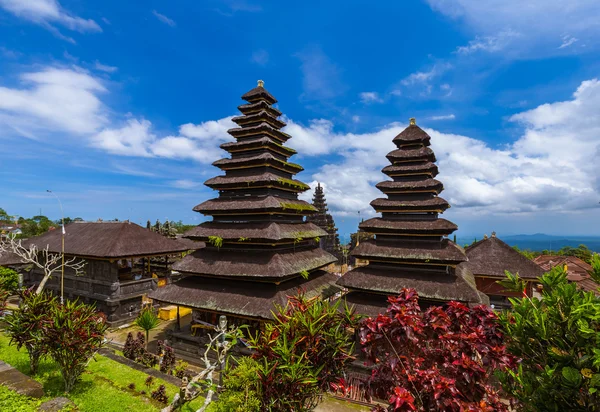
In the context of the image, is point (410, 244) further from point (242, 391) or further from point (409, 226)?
point (242, 391)

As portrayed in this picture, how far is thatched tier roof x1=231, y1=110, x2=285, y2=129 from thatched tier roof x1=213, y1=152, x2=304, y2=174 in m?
2.78

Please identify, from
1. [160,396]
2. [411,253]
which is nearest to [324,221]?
[411,253]

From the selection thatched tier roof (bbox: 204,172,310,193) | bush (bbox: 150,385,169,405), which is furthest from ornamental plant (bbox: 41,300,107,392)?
thatched tier roof (bbox: 204,172,310,193)

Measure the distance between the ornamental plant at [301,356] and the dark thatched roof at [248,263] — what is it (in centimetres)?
633

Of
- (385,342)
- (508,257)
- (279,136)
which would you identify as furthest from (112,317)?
(508,257)

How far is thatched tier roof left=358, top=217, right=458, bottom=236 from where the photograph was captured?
1452 cm

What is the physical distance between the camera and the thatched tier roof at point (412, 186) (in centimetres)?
1594

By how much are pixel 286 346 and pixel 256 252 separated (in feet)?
29.8

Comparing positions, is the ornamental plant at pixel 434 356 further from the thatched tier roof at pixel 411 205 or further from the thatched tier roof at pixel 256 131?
the thatched tier roof at pixel 256 131

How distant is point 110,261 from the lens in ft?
64.7

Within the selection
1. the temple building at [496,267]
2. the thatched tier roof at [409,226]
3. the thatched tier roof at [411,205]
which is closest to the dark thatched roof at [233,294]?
the thatched tier roof at [409,226]

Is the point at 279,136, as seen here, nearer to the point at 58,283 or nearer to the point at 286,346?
the point at 286,346

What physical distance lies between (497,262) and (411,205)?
11748 millimetres

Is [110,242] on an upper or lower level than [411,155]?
lower
